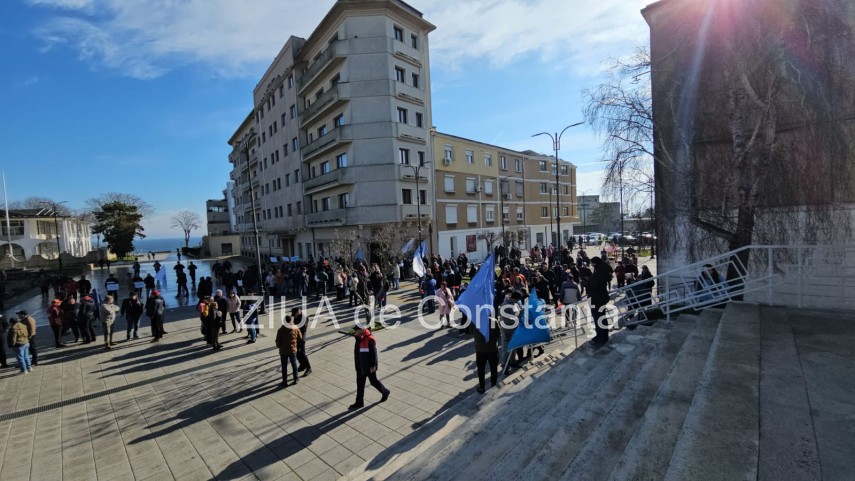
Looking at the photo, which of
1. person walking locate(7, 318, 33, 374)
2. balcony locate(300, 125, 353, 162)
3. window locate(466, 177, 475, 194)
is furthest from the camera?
window locate(466, 177, 475, 194)

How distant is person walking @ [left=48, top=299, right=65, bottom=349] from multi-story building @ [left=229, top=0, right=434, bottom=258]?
1333 cm

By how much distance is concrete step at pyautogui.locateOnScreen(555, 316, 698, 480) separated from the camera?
144 inches

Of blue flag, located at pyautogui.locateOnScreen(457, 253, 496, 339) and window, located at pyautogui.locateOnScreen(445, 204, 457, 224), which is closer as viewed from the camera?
blue flag, located at pyautogui.locateOnScreen(457, 253, 496, 339)

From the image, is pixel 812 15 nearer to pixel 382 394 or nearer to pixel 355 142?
pixel 382 394

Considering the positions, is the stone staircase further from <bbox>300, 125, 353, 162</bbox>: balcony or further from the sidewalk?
<bbox>300, 125, 353, 162</bbox>: balcony

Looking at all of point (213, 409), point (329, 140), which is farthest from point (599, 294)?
point (329, 140)

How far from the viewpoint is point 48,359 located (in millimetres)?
11016

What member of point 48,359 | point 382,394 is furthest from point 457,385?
point 48,359

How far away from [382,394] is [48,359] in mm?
10808

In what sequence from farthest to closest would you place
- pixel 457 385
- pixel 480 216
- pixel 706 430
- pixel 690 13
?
pixel 480 216 → pixel 690 13 → pixel 457 385 → pixel 706 430

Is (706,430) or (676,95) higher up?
(676,95)

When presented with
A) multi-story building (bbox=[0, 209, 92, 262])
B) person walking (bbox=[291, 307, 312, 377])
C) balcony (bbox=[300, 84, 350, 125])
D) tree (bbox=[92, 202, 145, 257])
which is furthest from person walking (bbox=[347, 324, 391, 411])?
tree (bbox=[92, 202, 145, 257])

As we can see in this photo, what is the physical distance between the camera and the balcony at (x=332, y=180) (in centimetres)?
2906

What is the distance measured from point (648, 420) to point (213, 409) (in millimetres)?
7519
